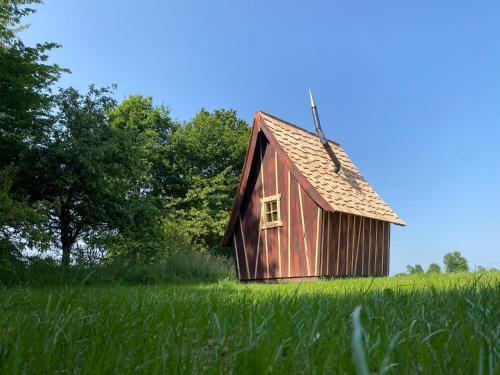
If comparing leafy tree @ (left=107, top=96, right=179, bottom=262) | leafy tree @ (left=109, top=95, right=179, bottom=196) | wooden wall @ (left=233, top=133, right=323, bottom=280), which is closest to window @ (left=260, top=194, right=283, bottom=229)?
wooden wall @ (left=233, top=133, right=323, bottom=280)

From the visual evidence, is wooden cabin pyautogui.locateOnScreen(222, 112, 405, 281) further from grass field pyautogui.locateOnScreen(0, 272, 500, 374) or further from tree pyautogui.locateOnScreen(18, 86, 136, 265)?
grass field pyautogui.locateOnScreen(0, 272, 500, 374)

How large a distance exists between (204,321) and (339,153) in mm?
17643

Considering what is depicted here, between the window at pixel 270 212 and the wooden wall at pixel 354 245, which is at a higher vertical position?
the window at pixel 270 212

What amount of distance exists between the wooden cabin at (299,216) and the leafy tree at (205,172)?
1390cm

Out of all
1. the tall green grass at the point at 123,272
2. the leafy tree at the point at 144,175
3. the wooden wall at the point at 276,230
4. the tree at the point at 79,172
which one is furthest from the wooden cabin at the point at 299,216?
the tree at the point at 79,172

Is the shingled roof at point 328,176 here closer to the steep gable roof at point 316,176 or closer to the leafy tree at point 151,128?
the steep gable roof at point 316,176

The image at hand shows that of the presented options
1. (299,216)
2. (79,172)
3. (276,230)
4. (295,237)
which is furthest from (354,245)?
(79,172)

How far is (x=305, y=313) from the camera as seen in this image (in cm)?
241

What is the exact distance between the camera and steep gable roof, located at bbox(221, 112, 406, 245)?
14164mm

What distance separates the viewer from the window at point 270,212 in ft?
50.1

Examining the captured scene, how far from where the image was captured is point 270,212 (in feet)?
51.2

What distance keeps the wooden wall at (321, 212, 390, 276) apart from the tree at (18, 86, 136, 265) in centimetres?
695

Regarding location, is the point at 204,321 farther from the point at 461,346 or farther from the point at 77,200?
the point at 77,200

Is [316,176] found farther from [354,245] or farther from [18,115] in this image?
[18,115]
